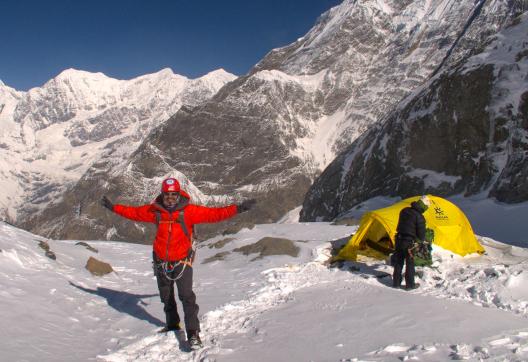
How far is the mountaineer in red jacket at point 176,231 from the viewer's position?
8250mm

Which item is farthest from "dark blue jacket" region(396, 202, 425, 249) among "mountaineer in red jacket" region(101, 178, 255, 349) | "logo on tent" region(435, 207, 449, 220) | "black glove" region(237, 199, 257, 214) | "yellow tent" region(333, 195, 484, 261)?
"mountaineer in red jacket" region(101, 178, 255, 349)

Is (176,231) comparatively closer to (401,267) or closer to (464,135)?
(401,267)

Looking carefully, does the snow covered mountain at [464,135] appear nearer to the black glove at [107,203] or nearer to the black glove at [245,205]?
the black glove at [245,205]

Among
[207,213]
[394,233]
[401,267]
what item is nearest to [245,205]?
[207,213]

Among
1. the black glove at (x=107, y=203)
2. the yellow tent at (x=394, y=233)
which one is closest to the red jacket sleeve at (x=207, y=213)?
the black glove at (x=107, y=203)

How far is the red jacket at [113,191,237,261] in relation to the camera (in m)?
8.30

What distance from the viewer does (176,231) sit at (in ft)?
27.5

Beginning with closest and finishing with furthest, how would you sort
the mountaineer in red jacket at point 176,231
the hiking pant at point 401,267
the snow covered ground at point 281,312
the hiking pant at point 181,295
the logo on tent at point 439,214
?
the snow covered ground at point 281,312, the hiking pant at point 181,295, the mountaineer in red jacket at point 176,231, the hiking pant at point 401,267, the logo on tent at point 439,214

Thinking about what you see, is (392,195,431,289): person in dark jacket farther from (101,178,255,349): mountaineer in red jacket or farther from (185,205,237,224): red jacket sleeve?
(185,205,237,224): red jacket sleeve

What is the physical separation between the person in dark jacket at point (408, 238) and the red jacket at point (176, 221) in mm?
4925

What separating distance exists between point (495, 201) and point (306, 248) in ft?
66.2

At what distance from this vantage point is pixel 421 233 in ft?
38.7

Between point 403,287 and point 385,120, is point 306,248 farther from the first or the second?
point 385,120

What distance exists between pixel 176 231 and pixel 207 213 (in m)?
0.59
